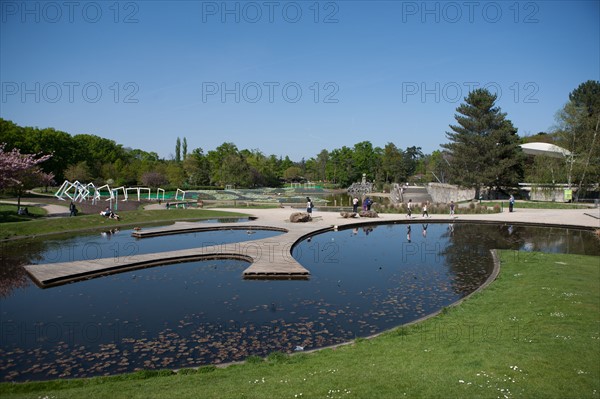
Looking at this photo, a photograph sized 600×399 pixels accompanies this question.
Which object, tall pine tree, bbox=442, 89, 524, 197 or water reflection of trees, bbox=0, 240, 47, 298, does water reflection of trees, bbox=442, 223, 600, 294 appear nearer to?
water reflection of trees, bbox=0, 240, 47, 298

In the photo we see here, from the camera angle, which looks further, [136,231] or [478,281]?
[136,231]

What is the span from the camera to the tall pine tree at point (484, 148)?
51.8m

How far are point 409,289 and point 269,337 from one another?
257 inches

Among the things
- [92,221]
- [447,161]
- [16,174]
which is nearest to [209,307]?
[92,221]

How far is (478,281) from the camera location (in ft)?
53.3

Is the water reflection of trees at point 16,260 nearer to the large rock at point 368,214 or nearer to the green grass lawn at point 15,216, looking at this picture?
the green grass lawn at point 15,216

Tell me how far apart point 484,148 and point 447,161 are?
2547cm

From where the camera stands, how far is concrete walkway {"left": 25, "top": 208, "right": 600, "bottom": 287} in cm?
1666

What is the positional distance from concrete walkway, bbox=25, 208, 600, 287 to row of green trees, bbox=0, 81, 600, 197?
1974cm

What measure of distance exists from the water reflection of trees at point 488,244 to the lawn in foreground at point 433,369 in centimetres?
473

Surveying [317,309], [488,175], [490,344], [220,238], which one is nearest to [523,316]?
[490,344]

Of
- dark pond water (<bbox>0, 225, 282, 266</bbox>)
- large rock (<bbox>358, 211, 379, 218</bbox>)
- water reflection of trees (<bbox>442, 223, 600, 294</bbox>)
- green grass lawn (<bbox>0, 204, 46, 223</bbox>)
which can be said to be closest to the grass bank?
green grass lawn (<bbox>0, 204, 46, 223</bbox>)

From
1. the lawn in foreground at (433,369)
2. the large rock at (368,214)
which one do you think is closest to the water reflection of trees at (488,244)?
the lawn in foreground at (433,369)

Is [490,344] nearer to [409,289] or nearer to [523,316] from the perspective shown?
[523,316]
